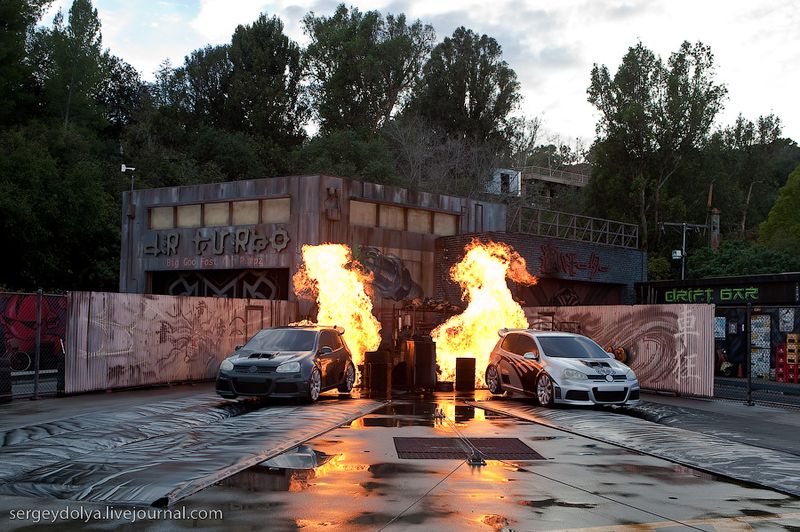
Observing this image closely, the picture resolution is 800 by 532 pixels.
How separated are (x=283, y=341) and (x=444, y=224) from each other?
692 inches

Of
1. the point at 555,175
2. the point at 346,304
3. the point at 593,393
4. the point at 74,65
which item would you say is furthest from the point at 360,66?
the point at 593,393

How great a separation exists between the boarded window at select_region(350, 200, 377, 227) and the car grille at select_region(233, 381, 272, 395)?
15.5m

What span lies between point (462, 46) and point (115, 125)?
25966mm

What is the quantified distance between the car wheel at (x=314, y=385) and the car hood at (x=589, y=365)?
15.4ft

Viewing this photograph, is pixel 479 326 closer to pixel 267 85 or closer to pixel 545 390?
pixel 545 390

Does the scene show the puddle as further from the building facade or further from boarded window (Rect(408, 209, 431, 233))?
boarded window (Rect(408, 209, 431, 233))

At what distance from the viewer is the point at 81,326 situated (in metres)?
18.2

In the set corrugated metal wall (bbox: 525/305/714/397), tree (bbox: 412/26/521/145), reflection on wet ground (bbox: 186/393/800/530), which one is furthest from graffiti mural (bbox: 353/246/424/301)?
tree (bbox: 412/26/521/145)

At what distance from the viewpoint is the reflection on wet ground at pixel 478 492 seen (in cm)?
746

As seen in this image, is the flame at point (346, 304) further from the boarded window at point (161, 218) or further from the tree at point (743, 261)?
the tree at point (743, 261)

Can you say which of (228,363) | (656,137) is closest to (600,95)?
(656,137)

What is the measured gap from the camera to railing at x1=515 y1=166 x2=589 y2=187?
7006cm

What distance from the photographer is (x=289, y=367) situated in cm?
1695

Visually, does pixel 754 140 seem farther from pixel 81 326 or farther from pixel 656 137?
pixel 81 326
